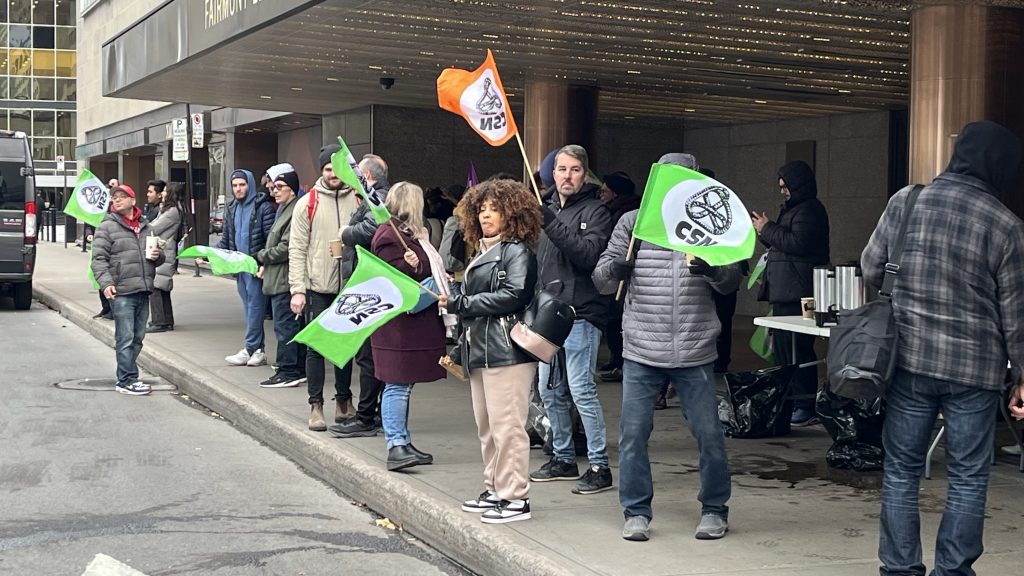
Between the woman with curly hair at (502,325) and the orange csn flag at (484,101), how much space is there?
1484 millimetres

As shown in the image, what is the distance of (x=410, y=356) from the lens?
7.48 meters

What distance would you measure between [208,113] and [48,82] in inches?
1968

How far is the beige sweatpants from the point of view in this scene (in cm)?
620

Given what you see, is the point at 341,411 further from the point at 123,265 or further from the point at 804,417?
the point at 804,417

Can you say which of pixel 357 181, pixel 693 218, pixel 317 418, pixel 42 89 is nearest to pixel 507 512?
pixel 693 218

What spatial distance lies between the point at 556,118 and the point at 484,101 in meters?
7.94

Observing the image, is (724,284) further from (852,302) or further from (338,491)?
(338,491)

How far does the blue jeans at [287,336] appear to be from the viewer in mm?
10828

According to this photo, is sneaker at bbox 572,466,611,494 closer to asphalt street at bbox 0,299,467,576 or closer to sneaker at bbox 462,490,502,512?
sneaker at bbox 462,490,502,512

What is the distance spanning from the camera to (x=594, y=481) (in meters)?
6.94

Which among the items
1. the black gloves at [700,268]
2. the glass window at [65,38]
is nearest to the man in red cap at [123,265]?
the black gloves at [700,268]

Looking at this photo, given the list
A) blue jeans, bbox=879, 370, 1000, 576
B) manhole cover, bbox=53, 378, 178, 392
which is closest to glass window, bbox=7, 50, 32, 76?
manhole cover, bbox=53, 378, 178, 392

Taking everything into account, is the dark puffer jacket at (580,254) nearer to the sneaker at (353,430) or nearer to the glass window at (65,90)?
the sneaker at (353,430)

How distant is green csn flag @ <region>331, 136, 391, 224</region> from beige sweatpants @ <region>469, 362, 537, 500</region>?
1.57 meters
